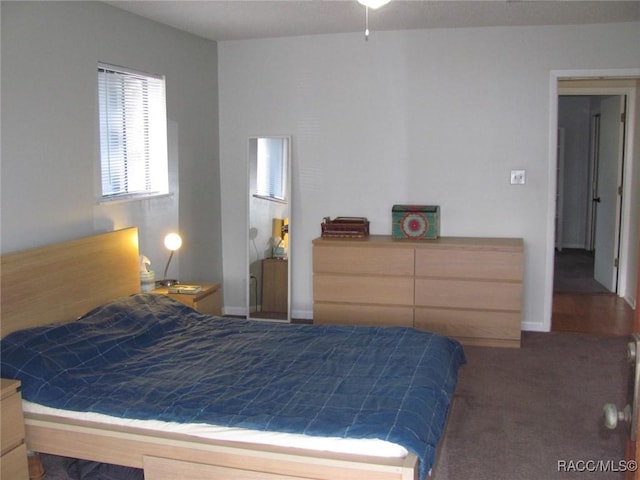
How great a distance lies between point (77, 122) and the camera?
3.71 m

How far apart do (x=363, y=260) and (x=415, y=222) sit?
1.71 feet

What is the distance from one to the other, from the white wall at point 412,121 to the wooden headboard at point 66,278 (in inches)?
66.2

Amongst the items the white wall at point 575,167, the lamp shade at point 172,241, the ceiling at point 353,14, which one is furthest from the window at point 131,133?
the white wall at point 575,167

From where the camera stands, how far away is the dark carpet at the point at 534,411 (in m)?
3.03

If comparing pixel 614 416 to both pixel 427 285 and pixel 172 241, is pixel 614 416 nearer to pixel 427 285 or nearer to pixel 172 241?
pixel 427 285

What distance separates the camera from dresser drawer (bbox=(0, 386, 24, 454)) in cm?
262

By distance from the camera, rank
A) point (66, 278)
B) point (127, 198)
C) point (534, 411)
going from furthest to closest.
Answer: point (127, 198)
point (534, 411)
point (66, 278)

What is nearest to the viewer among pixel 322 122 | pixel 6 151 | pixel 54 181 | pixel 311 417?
pixel 311 417

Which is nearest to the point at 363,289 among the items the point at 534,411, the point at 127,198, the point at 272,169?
the point at 272,169

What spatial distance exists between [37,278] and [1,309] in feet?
0.94

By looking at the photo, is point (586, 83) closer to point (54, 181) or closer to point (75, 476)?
point (54, 181)

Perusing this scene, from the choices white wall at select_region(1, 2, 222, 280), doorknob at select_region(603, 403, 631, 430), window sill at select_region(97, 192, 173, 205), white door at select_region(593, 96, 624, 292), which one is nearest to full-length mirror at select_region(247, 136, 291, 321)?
white wall at select_region(1, 2, 222, 280)

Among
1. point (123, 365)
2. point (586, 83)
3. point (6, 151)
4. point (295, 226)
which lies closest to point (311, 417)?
point (123, 365)

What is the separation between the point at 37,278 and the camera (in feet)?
10.8
